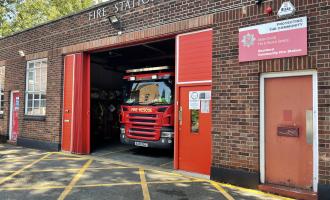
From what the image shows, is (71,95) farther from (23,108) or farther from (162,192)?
(162,192)

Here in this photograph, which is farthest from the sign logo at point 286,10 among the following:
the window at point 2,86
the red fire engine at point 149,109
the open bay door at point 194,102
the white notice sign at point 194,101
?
the window at point 2,86

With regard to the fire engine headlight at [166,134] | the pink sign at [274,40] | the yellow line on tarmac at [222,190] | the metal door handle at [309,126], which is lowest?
the yellow line on tarmac at [222,190]

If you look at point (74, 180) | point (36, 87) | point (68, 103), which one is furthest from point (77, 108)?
point (74, 180)

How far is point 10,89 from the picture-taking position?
13.9 m

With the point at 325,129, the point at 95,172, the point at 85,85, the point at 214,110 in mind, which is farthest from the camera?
the point at 85,85

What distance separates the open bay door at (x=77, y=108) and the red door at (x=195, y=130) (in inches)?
174

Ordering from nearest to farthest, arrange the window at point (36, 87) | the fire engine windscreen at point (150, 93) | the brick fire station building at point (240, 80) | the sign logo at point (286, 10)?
the brick fire station building at point (240, 80) < the sign logo at point (286, 10) < the fire engine windscreen at point (150, 93) < the window at point (36, 87)

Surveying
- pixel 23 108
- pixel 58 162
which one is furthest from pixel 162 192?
pixel 23 108

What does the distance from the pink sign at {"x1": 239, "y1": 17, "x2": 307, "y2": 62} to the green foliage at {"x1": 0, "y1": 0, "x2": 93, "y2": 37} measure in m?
28.4

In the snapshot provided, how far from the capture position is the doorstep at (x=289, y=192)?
590cm

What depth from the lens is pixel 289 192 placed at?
614cm

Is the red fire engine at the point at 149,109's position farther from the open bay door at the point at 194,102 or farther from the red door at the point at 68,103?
the red door at the point at 68,103

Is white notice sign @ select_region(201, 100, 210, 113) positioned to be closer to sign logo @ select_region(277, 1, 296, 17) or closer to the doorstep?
the doorstep

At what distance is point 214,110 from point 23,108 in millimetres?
9309
